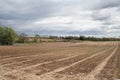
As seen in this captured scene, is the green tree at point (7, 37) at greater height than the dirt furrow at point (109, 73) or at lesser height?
greater

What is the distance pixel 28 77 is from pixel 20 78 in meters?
0.51

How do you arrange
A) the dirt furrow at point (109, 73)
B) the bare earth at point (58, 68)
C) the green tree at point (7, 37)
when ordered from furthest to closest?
the green tree at point (7, 37) < the bare earth at point (58, 68) < the dirt furrow at point (109, 73)

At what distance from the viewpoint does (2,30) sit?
356ft

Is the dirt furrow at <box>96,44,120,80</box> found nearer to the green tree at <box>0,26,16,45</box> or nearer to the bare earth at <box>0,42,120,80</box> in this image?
the bare earth at <box>0,42,120,80</box>

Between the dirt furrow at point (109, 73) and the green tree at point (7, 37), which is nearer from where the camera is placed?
the dirt furrow at point (109, 73)

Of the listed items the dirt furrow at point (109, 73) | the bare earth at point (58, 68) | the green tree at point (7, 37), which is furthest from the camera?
the green tree at point (7, 37)

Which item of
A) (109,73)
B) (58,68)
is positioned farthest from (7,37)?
(109,73)

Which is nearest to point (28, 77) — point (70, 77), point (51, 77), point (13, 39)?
point (51, 77)

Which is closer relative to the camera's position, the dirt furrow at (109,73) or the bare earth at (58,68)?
the dirt furrow at (109,73)

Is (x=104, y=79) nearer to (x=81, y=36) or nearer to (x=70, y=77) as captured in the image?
(x=70, y=77)

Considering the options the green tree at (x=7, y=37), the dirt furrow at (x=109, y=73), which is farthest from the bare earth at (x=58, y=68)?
the green tree at (x=7, y=37)

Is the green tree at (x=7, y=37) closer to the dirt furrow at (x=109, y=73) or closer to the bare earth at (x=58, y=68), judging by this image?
the bare earth at (x=58, y=68)

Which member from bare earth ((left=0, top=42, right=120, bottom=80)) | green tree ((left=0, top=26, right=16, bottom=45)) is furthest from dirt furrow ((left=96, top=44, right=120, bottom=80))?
green tree ((left=0, top=26, right=16, bottom=45))

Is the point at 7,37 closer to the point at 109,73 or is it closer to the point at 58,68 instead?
the point at 58,68
